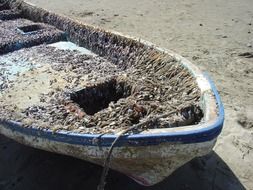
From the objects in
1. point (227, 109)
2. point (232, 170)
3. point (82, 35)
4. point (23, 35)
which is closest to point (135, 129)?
point (232, 170)

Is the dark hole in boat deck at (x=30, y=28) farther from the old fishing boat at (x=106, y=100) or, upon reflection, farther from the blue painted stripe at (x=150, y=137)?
the blue painted stripe at (x=150, y=137)

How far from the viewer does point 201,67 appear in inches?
274

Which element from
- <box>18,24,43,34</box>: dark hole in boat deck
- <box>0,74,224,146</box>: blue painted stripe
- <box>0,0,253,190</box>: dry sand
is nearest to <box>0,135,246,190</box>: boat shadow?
<box>0,0,253,190</box>: dry sand

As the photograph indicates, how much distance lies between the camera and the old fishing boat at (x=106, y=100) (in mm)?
2773

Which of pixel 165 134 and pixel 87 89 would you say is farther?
pixel 87 89

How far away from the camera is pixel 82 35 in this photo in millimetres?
5781

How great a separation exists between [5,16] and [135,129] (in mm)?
5911

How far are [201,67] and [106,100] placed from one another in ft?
11.2

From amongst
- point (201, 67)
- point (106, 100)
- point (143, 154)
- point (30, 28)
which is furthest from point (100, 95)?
point (201, 67)

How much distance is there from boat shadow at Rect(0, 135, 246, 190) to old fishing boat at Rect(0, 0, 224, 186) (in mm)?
689

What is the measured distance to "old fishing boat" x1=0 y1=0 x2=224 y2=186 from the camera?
277 centimetres

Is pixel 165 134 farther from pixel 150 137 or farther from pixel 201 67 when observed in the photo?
pixel 201 67

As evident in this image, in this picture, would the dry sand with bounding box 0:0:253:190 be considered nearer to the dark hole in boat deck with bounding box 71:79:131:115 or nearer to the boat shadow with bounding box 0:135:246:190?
the boat shadow with bounding box 0:135:246:190

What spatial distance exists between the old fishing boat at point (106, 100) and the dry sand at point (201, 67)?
779 mm
